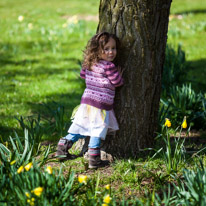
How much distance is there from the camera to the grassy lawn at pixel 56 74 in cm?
296

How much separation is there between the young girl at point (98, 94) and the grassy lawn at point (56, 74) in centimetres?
26

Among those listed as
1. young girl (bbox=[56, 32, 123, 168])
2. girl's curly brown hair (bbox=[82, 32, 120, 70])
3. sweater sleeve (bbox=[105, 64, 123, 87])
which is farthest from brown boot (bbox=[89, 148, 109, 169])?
girl's curly brown hair (bbox=[82, 32, 120, 70])

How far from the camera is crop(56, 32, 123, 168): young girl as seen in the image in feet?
9.95

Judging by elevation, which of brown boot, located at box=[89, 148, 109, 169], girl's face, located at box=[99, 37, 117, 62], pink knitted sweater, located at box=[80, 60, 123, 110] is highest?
girl's face, located at box=[99, 37, 117, 62]

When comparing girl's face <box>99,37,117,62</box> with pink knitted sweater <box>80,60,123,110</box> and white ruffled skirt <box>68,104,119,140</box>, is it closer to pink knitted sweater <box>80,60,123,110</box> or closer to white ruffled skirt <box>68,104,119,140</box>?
pink knitted sweater <box>80,60,123,110</box>

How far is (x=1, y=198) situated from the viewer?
226 cm

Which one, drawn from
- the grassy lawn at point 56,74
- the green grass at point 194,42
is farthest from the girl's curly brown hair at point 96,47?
the green grass at point 194,42

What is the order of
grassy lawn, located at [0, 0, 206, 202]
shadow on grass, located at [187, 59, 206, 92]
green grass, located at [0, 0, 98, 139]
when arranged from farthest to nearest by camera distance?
shadow on grass, located at [187, 59, 206, 92] < green grass, located at [0, 0, 98, 139] < grassy lawn, located at [0, 0, 206, 202]

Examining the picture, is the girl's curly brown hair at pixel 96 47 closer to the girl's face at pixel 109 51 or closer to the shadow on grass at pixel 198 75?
the girl's face at pixel 109 51

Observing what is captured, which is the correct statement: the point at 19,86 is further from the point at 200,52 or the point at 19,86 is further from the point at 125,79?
the point at 200,52

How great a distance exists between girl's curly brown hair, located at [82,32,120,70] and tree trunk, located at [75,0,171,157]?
0.08 meters

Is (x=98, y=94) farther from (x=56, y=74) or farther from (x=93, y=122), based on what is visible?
(x=56, y=74)

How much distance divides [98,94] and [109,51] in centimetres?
40

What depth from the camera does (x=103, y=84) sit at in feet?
10.0
